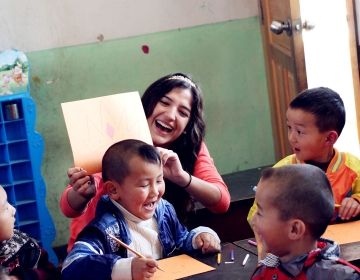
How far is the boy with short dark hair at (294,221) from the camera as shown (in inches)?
78.5

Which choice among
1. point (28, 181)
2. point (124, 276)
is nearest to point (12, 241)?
point (124, 276)

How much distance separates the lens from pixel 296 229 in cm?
201

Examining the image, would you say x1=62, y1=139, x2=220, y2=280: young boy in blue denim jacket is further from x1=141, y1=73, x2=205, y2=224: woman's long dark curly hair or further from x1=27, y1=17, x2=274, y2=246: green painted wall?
x1=27, y1=17, x2=274, y2=246: green painted wall

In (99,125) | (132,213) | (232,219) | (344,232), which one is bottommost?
(232,219)

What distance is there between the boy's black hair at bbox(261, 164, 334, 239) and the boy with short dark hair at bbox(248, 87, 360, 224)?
2.64ft

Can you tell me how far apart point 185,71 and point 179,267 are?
7.87ft

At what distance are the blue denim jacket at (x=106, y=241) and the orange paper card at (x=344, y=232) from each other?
0.45m

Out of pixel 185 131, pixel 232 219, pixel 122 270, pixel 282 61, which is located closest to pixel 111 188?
pixel 122 270

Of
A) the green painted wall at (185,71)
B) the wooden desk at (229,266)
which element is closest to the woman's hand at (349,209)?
the wooden desk at (229,266)

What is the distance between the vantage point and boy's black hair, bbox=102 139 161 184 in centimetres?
253

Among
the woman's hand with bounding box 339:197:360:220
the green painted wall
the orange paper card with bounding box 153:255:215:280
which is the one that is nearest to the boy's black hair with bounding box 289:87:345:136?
the woman's hand with bounding box 339:197:360:220

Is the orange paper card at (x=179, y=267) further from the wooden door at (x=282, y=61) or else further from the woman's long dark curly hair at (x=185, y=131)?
the wooden door at (x=282, y=61)

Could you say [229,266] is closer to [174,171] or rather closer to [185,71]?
[174,171]

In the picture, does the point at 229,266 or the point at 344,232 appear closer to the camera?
the point at 229,266
